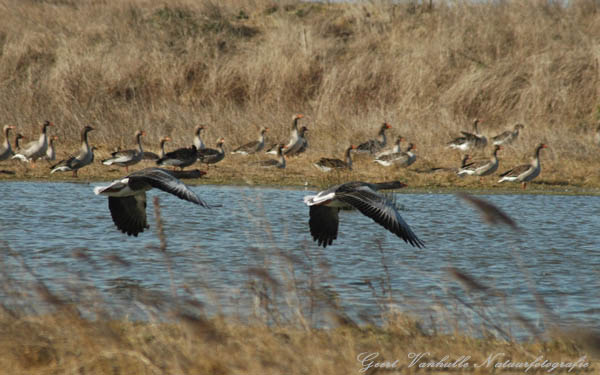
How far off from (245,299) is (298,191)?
833 centimetres

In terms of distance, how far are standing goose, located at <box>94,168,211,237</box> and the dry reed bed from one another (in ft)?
30.7

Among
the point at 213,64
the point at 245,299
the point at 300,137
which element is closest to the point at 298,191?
the point at 300,137

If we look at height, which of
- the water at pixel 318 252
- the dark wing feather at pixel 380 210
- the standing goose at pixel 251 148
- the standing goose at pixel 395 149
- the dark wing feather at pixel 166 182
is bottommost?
the water at pixel 318 252

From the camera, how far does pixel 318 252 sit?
953cm

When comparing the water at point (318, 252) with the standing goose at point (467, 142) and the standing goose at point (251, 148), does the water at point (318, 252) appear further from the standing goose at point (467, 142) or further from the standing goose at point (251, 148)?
the standing goose at point (467, 142)

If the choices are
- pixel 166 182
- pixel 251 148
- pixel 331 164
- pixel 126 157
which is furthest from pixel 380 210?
pixel 251 148

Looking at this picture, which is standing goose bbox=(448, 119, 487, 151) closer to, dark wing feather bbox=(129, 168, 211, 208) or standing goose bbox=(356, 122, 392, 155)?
standing goose bbox=(356, 122, 392, 155)

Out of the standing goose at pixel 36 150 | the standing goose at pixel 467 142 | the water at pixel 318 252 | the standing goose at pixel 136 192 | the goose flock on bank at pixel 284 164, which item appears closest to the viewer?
the standing goose at pixel 136 192

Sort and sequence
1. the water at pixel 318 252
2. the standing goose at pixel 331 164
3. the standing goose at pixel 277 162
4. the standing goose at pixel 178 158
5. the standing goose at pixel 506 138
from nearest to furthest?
the water at pixel 318 252 < the standing goose at pixel 178 158 < the standing goose at pixel 331 164 < the standing goose at pixel 277 162 < the standing goose at pixel 506 138

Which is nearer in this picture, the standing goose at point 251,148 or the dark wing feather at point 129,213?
the dark wing feather at point 129,213

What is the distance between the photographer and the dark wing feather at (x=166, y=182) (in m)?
6.46

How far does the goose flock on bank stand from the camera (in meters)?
6.95

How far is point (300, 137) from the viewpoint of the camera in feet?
61.8

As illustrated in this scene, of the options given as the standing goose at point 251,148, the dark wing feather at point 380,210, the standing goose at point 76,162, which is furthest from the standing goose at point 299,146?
the dark wing feather at point 380,210
